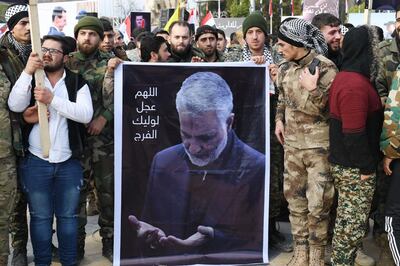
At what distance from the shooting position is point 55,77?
3848 mm

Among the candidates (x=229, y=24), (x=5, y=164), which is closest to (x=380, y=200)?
(x=5, y=164)

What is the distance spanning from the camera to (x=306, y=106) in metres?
3.86

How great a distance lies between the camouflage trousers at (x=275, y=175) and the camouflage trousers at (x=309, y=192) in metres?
0.49

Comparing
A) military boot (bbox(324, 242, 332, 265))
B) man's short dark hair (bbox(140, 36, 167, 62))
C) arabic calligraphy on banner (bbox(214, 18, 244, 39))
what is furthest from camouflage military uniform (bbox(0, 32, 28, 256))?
arabic calligraphy on banner (bbox(214, 18, 244, 39))

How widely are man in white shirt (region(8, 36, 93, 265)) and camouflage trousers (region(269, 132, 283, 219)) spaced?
5.50 ft

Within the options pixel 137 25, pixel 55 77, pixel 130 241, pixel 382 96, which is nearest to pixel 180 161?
pixel 130 241

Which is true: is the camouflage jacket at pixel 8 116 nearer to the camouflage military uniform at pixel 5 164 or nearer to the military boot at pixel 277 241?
the camouflage military uniform at pixel 5 164

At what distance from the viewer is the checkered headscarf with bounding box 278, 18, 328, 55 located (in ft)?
12.5

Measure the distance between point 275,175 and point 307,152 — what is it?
75cm

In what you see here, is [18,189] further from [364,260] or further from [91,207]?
[364,260]

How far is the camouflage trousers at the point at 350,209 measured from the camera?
11.8ft

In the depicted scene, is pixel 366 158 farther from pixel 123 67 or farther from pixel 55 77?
pixel 55 77

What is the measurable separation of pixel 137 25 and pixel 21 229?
32.0ft

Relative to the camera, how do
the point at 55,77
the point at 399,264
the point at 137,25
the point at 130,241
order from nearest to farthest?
1. the point at 399,264
2. the point at 55,77
3. the point at 130,241
4. the point at 137,25
